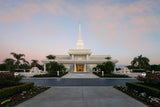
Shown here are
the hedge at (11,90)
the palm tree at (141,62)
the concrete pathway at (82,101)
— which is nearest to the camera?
the concrete pathway at (82,101)

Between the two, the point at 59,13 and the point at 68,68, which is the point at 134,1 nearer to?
the point at 59,13

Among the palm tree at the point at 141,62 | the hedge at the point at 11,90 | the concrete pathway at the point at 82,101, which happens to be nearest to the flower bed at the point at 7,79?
the hedge at the point at 11,90

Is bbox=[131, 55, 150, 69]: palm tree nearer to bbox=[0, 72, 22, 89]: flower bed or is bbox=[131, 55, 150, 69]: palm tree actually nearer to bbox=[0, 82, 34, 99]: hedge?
bbox=[0, 82, 34, 99]: hedge

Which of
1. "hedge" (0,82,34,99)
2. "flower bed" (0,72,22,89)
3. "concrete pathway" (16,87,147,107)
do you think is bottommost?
"concrete pathway" (16,87,147,107)

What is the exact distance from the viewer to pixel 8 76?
315 inches

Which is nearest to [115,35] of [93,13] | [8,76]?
[93,13]

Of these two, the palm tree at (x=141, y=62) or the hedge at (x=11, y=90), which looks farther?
the palm tree at (x=141, y=62)

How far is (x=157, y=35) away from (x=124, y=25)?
7.80m

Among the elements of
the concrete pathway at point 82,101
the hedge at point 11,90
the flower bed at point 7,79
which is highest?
the flower bed at point 7,79

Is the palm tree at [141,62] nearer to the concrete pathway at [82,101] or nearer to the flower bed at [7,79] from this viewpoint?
the concrete pathway at [82,101]

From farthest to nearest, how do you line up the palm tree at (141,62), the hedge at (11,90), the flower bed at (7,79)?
the palm tree at (141,62), the flower bed at (7,79), the hedge at (11,90)

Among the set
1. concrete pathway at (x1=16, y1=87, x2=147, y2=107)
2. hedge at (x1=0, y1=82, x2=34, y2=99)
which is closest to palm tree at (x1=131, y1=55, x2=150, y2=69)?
concrete pathway at (x1=16, y1=87, x2=147, y2=107)

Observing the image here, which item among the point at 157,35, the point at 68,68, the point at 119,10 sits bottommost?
the point at 68,68

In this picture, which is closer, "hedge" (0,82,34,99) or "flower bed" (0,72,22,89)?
"hedge" (0,82,34,99)
